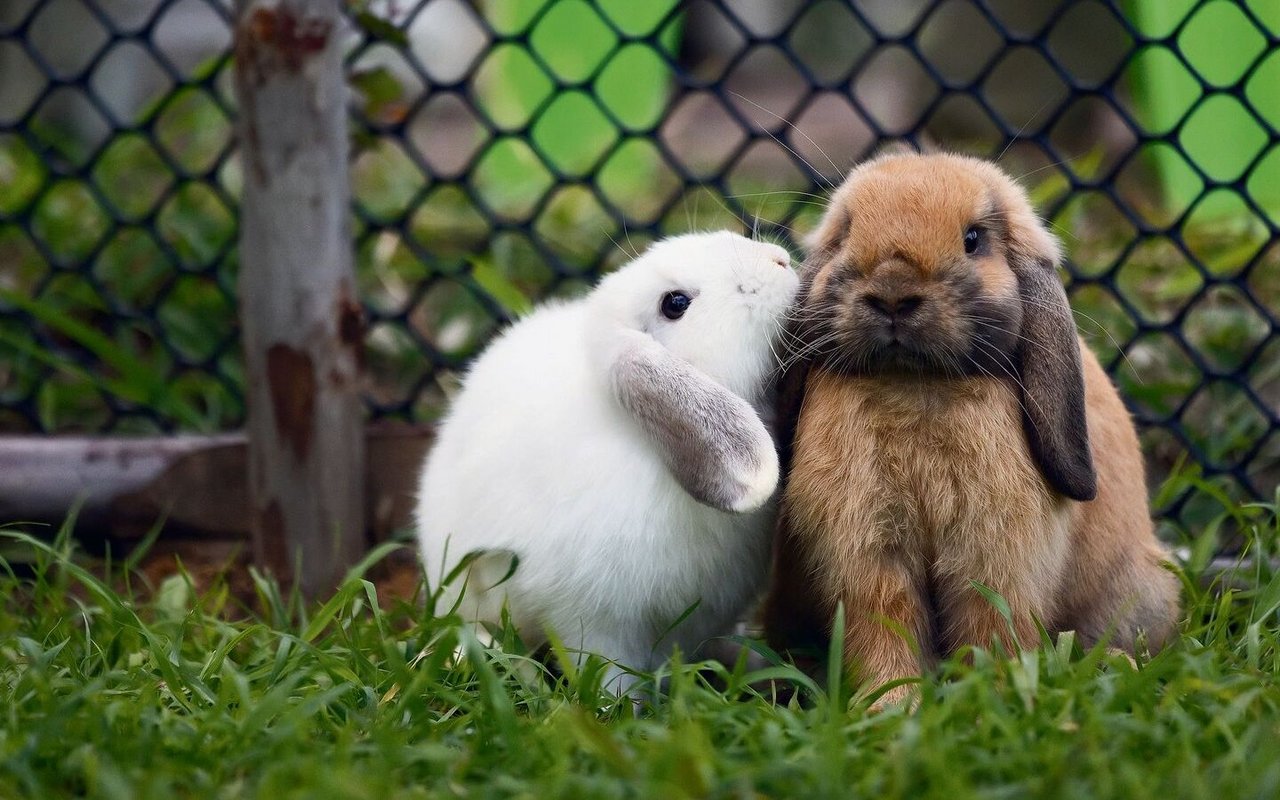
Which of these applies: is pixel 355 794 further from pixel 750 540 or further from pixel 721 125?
pixel 721 125

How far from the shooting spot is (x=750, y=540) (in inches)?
94.7

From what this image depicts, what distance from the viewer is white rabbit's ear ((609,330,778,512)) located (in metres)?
2.13

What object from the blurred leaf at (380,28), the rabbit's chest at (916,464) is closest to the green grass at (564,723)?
the rabbit's chest at (916,464)

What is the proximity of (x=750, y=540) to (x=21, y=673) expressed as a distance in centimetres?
128

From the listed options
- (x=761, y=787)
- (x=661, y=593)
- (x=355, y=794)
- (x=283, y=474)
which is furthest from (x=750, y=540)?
(x=283, y=474)

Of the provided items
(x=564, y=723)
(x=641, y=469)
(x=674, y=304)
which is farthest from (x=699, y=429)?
(x=564, y=723)

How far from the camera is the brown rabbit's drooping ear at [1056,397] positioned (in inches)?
86.2

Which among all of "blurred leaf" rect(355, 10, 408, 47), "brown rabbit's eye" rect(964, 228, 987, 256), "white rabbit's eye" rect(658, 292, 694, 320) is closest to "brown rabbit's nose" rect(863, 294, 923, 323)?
"brown rabbit's eye" rect(964, 228, 987, 256)

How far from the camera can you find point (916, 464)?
2.22 m

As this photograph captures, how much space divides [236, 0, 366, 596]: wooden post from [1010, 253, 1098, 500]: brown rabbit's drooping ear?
5.26 ft

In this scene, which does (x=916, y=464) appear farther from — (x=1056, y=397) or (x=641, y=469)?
(x=641, y=469)

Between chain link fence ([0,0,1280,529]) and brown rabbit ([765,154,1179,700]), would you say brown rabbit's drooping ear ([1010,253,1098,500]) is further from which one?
chain link fence ([0,0,1280,529])

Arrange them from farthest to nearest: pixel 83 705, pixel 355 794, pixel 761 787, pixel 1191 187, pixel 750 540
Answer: pixel 1191 187 < pixel 750 540 < pixel 83 705 < pixel 761 787 < pixel 355 794

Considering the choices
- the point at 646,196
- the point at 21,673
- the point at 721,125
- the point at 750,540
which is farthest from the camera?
the point at 721,125
